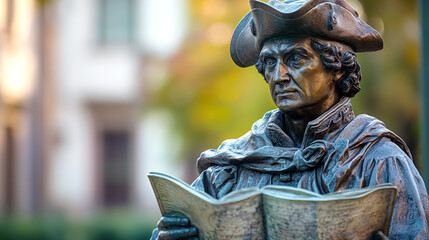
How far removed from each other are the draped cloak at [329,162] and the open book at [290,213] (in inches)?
9.6

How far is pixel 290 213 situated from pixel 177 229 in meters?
0.49

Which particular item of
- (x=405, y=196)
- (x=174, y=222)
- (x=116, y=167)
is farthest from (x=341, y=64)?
(x=116, y=167)

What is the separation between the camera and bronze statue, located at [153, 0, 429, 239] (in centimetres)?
322

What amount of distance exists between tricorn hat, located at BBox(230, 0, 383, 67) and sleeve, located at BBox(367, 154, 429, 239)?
0.54 metres

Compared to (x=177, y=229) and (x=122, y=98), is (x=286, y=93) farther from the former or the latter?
(x=122, y=98)

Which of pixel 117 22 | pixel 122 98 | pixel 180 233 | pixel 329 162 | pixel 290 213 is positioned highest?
pixel 117 22

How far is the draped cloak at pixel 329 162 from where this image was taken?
3193 millimetres

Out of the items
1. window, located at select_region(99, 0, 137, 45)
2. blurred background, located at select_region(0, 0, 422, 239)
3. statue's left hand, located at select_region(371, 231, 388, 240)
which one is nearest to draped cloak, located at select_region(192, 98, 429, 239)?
statue's left hand, located at select_region(371, 231, 388, 240)

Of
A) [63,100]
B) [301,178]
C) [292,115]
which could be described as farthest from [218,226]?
[63,100]

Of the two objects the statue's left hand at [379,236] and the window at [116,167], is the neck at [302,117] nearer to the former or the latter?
the statue's left hand at [379,236]

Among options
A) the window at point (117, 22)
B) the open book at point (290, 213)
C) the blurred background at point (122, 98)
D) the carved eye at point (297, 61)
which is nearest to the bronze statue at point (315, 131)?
the carved eye at point (297, 61)

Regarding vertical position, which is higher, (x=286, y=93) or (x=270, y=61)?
(x=270, y=61)

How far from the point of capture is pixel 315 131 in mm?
3408

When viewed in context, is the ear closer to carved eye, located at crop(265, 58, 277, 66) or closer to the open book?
carved eye, located at crop(265, 58, 277, 66)
